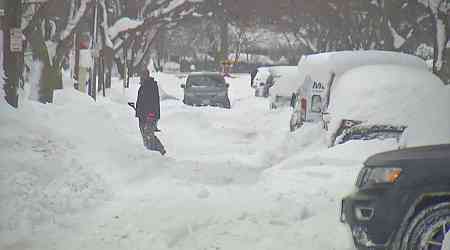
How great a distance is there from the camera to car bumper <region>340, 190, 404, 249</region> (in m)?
4.34

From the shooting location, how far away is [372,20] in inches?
789

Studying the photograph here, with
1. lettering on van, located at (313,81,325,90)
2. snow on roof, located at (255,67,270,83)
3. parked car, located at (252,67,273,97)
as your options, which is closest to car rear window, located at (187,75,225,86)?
parked car, located at (252,67,273,97)

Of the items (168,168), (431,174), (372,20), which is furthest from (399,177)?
(372,20)

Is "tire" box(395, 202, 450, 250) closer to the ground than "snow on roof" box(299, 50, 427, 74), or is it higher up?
closer to the ground

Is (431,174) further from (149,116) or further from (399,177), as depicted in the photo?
(149,116)

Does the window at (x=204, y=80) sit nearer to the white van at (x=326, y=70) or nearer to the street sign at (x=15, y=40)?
the white van at (x=326, y=70)

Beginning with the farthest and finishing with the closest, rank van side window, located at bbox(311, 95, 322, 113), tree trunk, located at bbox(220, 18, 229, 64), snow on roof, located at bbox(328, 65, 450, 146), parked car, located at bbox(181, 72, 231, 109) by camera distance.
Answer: parked car, located at bbox(181, 72, 231, 109) < tree trunk, located at bbox(220, 18, 229, 64) < van side window, located at bbox(311, 95, 322, 113) < snow on roof, located at bbox(328, 65, 450, 146)

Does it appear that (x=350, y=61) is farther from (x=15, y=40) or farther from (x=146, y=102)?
(x=15, y=40)

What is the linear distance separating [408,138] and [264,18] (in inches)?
561

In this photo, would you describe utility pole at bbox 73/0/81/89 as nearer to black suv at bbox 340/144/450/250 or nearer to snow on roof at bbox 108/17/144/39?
snow on roof at bbox 108/17/144/39

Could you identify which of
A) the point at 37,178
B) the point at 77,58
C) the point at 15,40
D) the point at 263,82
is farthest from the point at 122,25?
the point at 37,178

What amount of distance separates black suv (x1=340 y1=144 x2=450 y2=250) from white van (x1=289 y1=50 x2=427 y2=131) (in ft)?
13.5

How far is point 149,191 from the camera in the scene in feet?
24.8

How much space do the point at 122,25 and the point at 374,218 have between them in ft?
57.7
